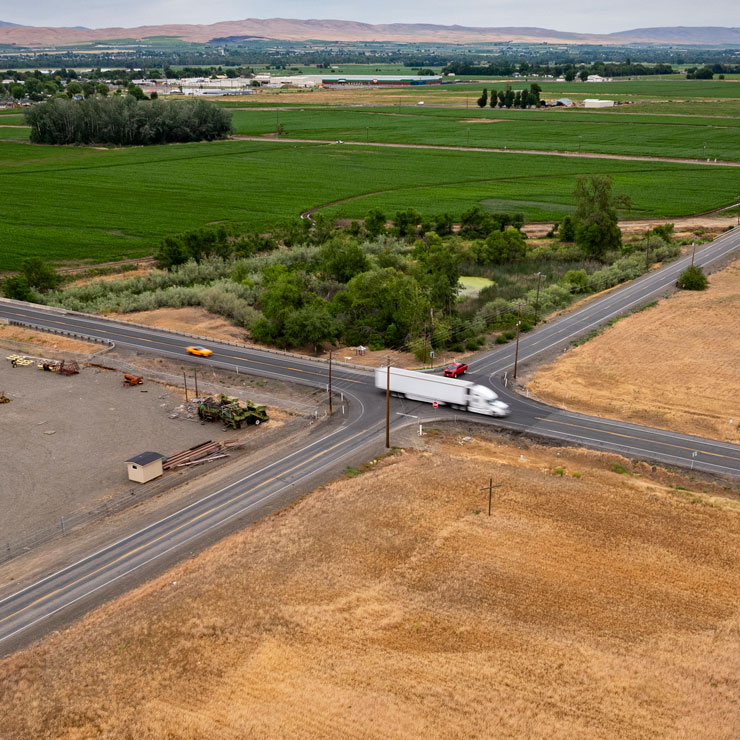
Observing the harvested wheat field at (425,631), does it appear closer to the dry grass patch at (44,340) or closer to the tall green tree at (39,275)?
the dry grass patch at (44,340)

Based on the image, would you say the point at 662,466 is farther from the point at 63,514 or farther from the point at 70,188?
the point at 70,188

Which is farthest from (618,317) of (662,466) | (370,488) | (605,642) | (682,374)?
(605,642)

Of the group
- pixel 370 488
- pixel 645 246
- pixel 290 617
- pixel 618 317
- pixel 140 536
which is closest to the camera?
pixel 290 617

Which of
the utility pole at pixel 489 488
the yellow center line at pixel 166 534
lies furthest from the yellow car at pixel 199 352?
the utility pole at pixel 489 488

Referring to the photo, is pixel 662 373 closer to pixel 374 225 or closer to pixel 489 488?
pixel 489 488

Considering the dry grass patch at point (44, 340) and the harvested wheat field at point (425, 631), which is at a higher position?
the harvested wheat field at point (425, 631)

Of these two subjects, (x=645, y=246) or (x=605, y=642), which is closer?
(x=605, y=642)

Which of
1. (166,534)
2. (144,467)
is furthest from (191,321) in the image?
(166,534)
